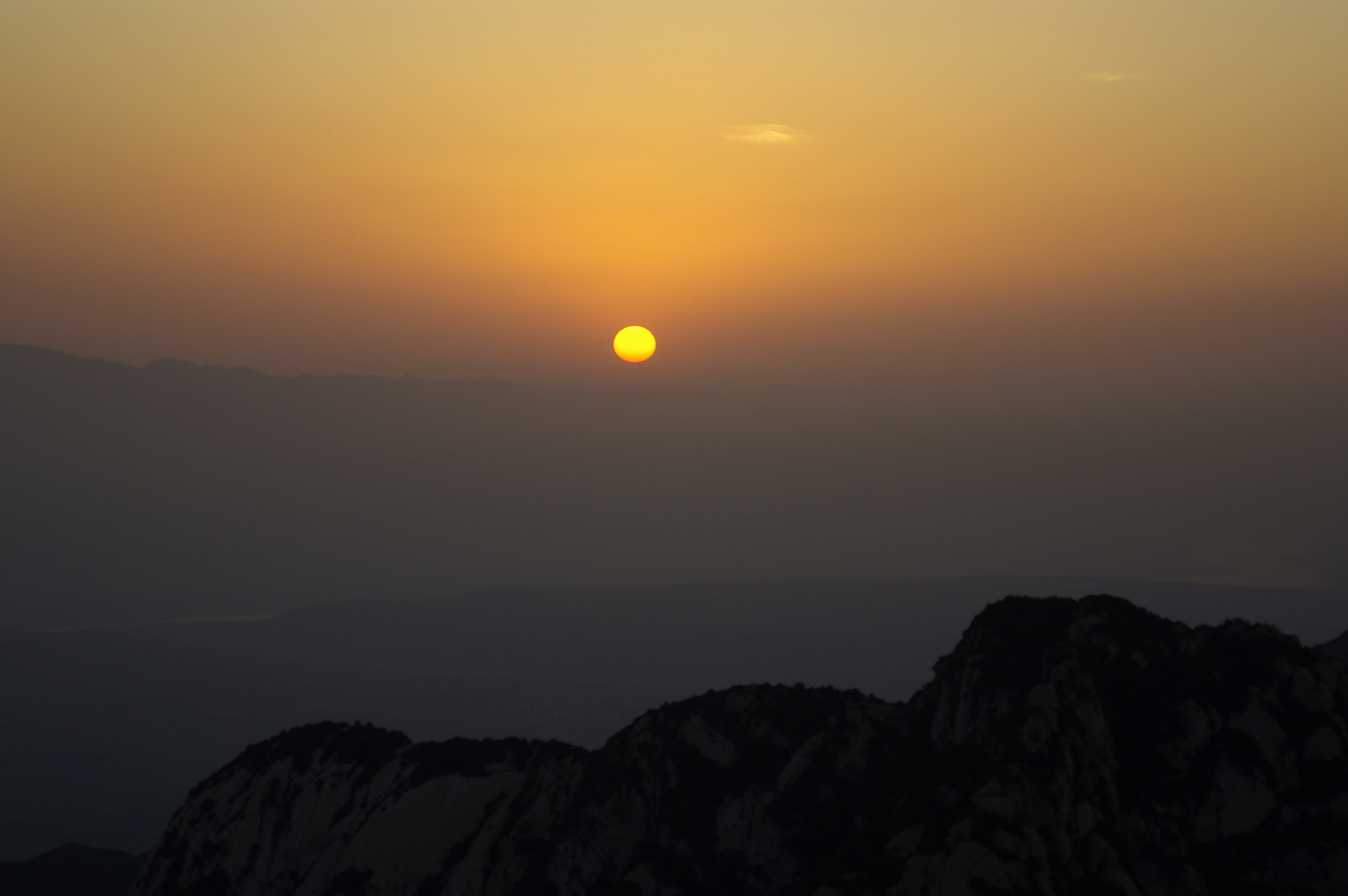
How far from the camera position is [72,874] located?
102 meters

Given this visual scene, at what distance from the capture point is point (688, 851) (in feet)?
143

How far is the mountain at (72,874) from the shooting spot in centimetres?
9800

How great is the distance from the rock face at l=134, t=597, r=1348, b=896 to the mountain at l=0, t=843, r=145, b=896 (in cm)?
4348

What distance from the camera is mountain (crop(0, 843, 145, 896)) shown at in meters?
98.0

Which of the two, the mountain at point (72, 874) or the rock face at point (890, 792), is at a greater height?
the rock face at point (890, 792)

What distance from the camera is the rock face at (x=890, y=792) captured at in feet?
112

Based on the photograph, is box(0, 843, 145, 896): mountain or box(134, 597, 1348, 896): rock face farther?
box(0, 843, 145, 896): mountain

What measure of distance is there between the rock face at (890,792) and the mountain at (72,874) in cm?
4348

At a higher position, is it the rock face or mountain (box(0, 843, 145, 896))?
the rock face

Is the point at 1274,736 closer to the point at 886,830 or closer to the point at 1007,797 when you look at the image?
the point at 1007,797

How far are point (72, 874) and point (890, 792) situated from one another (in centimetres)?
8376

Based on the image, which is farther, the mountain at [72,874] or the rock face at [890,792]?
the mountain at [72,874]

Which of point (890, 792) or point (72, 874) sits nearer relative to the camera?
point (890, 792)

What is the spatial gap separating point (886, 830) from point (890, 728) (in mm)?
11550
